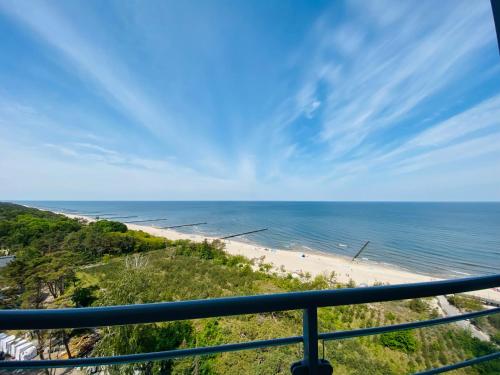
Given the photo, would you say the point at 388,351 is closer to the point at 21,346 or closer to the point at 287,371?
the point at 287,371

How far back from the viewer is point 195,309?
576mm

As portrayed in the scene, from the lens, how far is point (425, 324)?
91 cm

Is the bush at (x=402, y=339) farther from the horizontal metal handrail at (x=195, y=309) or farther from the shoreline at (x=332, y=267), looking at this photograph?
the shoreline at (x=332, y=267)

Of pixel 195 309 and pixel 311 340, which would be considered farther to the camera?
pixel 311 340

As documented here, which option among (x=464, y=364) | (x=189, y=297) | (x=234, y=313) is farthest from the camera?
(x=189, y=297)

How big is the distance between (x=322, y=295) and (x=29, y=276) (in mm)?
14366

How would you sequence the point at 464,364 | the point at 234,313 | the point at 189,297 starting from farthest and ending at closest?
the point at 189,297 < the point at 464,364 < the point at 234,313

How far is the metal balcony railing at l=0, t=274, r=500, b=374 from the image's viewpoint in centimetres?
52

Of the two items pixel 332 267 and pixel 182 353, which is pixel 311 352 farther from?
pixel 332 267

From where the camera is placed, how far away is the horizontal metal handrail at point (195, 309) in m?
0.51

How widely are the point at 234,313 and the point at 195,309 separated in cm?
10

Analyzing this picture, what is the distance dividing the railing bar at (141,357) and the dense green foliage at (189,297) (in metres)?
0.09

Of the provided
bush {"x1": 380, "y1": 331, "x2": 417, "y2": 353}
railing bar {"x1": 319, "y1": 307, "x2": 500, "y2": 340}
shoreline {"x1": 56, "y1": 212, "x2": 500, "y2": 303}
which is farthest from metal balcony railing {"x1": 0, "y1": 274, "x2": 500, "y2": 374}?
shoreline {"x1": 56, "y1": 212, "x2": 500, "y2": 303}

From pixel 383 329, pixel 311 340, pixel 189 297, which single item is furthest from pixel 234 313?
pixel 189 297
